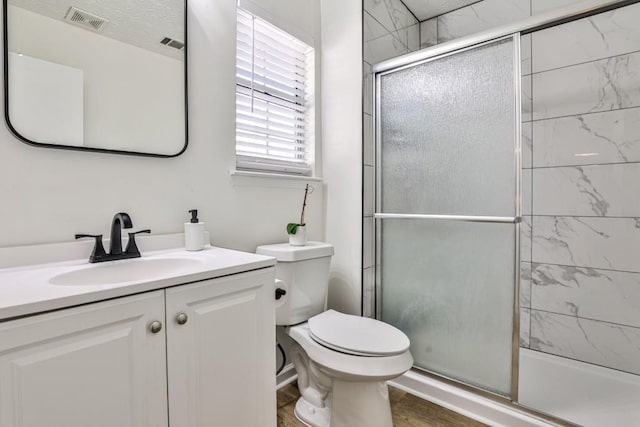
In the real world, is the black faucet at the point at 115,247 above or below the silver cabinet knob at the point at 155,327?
above

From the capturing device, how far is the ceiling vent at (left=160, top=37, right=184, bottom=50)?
129 centimetres

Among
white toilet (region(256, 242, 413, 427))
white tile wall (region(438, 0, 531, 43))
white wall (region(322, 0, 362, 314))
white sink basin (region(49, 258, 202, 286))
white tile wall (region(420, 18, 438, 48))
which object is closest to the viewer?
white sink basin (region(49, 258, 202, 286))

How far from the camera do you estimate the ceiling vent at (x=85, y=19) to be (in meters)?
1.06

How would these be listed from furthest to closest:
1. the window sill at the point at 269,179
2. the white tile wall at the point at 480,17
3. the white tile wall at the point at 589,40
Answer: the white tile wall at the point at 480,17
the white tile wall at the point at 589,40
the window sill at the point at 269,179

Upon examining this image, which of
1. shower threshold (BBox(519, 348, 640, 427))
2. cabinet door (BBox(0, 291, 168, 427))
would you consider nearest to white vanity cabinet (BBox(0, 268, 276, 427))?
cabinet door (BBox(0, 291, 168, 427))

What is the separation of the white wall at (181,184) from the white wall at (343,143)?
0.51 ft

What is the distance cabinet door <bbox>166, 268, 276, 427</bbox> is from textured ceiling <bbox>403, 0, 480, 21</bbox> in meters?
2.17

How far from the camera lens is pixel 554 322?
1938 millimetres

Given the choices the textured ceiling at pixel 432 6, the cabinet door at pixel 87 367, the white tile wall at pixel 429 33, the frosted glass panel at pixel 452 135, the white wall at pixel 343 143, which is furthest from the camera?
the white tile wall at pixel 429 33

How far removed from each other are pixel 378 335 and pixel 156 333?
89 centimetres

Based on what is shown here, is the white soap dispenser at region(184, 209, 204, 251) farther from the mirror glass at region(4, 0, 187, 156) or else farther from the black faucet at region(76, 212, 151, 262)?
the mirror glass at region(4, 0, 187, 156)

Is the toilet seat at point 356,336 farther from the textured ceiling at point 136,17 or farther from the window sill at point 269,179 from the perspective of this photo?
the textured ceiling at point 136,17

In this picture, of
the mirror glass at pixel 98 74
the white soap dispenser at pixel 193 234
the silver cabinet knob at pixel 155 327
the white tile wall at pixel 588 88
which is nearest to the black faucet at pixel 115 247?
the white soap dispenser at pixel 193 234

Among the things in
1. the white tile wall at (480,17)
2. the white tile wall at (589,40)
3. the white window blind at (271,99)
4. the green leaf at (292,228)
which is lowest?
the green leaf at (292,228)
